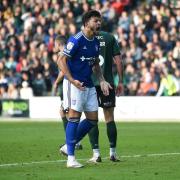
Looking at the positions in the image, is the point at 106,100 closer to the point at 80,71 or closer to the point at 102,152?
the point at 80,71

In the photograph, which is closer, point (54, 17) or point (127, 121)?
point (127, 121)

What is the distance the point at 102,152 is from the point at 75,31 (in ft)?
59.6

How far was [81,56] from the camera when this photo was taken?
12.6 metres

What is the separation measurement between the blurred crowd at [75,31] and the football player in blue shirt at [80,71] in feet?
55.1

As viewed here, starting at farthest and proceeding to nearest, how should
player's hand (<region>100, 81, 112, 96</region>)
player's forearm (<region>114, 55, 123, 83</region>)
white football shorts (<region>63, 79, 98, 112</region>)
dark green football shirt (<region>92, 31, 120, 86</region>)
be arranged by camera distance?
dark green football shirt (<region>92, 31, 120, 86</region>) < player's forearm (<region>114, 55, 123, 83</region>) < player's hand (<region>100, 81, 112, 96</region>) < white football shorts (<region>63, 79, 98, 112</region>)

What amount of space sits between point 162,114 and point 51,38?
7031 millimetres

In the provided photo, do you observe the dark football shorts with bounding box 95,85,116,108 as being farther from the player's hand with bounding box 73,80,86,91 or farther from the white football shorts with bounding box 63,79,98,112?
the player's hand with bounding box 73,80,86,91

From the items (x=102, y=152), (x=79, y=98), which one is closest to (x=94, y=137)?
(x=79, y=98)

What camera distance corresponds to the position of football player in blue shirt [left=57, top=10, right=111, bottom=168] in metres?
12.4

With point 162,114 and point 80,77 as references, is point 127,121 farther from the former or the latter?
point 80,77

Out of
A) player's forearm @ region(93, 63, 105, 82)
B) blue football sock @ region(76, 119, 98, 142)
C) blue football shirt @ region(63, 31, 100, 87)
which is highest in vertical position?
blue football shirt @ region(63, 31, 100, 87)

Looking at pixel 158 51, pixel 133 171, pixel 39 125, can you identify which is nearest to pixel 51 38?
pixel 158 51

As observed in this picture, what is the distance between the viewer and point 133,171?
38.0 ft

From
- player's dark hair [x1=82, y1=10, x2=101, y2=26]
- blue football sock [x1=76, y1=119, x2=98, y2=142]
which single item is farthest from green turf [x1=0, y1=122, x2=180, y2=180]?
player's dark hair [x1=82, y1=10, x2=101, y2=26]
